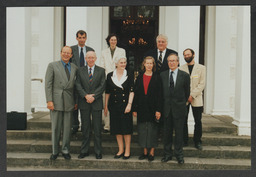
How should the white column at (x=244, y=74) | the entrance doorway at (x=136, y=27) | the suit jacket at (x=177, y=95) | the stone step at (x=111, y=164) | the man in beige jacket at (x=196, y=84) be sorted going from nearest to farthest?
the suit jacket at (x=177, y=95) < the stone step at (x=111, y=164) < the man in beige jacket at (x=196, y=84) < the white column at (x=244, y=74) < the entrance doorway at (x=136, y=27)

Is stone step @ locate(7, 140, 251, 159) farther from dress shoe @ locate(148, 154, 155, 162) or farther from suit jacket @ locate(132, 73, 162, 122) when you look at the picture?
suit jacket @ locate(132, 73, 162, 122)

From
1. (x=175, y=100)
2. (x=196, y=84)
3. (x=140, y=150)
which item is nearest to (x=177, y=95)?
(x=175, y=100)

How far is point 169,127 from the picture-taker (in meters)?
4.59

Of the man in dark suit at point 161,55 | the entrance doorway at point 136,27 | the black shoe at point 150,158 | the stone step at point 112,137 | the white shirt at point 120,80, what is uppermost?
the entrance doorway at point 136,27

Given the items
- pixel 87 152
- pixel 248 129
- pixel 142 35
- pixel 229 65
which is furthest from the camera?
pixel 142 35

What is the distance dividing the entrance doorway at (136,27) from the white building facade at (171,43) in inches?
13.1

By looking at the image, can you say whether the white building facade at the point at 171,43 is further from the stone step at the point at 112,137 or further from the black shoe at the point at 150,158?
the black shoe at the point at 150,158

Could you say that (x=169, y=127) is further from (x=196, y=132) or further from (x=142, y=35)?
(x=142, y=35)

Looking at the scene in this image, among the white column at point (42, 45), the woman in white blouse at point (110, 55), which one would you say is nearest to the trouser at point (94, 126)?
the woman in white blouse at point (110, 55)

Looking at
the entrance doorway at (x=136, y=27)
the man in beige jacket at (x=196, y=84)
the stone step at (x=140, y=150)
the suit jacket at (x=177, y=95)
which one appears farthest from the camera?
the entrance doorway at (x=136, y=27)

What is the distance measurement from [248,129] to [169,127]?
215cm

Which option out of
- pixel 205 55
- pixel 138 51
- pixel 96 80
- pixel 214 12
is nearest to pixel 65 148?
pixel 96 80

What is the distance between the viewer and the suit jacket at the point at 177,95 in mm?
4500

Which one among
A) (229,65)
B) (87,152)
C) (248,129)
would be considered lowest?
(87,152)
